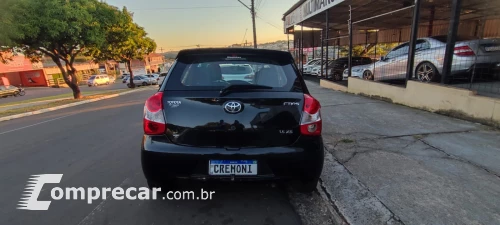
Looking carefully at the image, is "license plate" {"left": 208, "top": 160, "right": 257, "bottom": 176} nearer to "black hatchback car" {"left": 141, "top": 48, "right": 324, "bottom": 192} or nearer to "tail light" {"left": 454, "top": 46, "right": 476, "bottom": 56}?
"black hatchback car" {"left": 141, "top": 48, "right": 324, "bottom": 192}

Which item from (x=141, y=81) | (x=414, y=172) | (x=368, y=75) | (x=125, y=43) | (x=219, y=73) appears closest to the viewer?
(x=219, y=73)

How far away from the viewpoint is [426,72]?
277 inches

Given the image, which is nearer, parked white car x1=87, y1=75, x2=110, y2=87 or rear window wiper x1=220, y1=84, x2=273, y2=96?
rear window wiper x1=220, y1=84, x2=273, y2=96

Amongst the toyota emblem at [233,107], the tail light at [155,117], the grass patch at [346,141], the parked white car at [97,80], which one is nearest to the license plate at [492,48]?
the grass patch at [346,141]

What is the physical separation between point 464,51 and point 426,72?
1.09 metres

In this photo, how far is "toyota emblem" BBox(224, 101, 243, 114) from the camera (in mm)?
2312

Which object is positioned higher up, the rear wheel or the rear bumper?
the rear bumper

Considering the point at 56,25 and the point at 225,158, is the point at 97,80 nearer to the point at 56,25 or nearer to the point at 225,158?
the point at 56,25

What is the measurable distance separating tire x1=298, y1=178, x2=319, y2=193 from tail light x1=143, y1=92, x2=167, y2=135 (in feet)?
4.99

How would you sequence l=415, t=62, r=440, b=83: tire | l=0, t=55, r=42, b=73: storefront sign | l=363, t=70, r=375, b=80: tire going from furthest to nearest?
l=0, t=55, r=42, b=73: storefront sign < l=363, t=70, r=375, b=80: tire < l=415, t=62, r=440, b=83: tire

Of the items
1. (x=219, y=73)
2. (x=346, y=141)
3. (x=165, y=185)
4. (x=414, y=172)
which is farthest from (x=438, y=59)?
(x=165, y=185)

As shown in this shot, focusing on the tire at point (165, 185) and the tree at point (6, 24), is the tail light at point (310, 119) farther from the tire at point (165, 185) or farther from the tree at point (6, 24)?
the tree at point (6, 24)

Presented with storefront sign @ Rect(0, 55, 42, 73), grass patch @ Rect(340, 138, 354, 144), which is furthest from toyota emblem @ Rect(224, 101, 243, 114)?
storefront sign @ Rect(0, 55, 42, 73)

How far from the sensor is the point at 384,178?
299 cm
